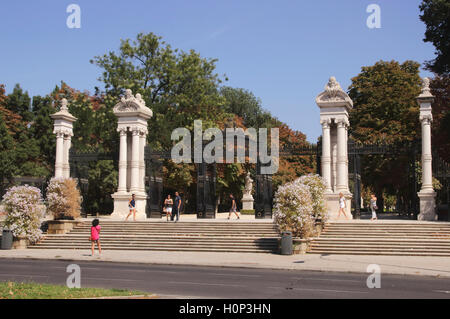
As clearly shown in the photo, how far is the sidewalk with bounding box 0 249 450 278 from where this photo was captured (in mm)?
16047

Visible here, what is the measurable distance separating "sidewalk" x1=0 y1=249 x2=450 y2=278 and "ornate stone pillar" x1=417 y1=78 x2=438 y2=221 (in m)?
8.54

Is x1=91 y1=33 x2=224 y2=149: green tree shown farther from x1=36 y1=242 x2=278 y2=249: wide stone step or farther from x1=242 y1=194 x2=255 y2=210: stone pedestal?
x1=36 y1=242 x2=278 y2=249: wide stone step

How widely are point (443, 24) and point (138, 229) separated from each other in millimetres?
22978

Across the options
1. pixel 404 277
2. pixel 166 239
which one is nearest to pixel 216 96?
pixel 166 239

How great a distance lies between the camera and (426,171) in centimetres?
2733

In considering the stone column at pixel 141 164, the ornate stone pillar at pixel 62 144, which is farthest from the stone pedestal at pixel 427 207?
the ornate stone pillar at pixel 62 144

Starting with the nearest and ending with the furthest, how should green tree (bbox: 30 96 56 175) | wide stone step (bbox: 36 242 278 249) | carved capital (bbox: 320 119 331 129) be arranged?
wide stone step (bbox: 36 242 278 249) → carved capital (bbox: 320 119 331 129) → green tree (bbox: 30 96 56 175)

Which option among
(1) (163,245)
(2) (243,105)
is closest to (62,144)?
(1) (163,245)

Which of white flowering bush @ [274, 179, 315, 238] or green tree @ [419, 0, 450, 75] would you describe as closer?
white flowering bush @ [274, 179, 315, 238]

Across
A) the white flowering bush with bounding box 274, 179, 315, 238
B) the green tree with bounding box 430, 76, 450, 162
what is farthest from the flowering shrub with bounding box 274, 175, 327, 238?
the green tree with bounding box 430, 76, 450, 162

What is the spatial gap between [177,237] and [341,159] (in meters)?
10.4

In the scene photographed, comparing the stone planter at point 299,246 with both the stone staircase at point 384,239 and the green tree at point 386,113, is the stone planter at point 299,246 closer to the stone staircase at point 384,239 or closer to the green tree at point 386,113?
the stone staircase at point 384,239

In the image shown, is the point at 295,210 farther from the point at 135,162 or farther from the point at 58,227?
the point at 135,162
